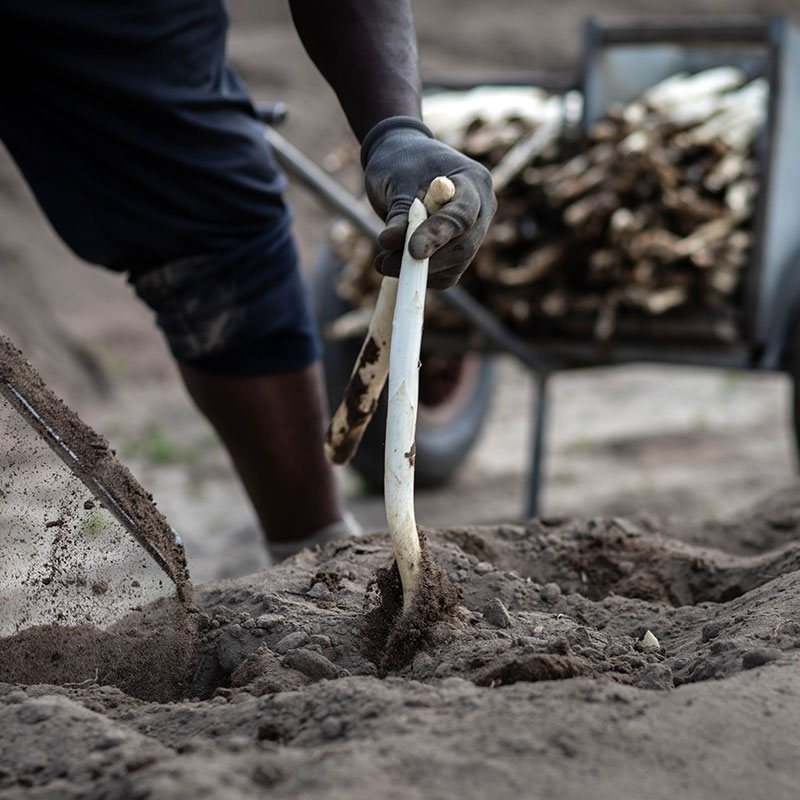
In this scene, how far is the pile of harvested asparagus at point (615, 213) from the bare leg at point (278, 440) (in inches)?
48.5

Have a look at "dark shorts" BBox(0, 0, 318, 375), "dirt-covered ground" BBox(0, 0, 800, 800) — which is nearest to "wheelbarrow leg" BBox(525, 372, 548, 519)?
"dirt-covered ground" BBox(0, 0, 800, 800)

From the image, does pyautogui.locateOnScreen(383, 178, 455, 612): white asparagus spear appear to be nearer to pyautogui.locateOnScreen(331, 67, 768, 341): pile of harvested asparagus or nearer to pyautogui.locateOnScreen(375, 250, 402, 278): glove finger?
pyautogui.locateOnScreen(375, 250, 402, 278): glove finger

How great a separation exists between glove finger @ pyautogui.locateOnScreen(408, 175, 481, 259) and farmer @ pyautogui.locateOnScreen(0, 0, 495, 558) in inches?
0.8

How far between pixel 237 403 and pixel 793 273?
183 centimetres

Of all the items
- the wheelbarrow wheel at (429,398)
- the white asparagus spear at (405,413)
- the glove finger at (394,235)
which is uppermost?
the glove finger at (394,235)

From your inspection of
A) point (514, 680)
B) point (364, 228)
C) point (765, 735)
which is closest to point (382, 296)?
point (514, 680)

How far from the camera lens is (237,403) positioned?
2078mm

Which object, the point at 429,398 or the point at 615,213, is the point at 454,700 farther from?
the point at 429,398

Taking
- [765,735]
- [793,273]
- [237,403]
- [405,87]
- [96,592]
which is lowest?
[793,273]

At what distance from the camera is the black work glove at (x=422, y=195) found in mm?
1369

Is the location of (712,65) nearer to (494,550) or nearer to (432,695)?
(494,550)

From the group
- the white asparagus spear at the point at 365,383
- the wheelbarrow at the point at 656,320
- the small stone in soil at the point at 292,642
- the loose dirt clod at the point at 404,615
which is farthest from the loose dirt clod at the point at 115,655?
the wheelbarrow at the point at 656,320

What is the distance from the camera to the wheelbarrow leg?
331 centimetres

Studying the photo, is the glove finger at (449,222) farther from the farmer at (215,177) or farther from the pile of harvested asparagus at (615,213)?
the pile of harvested asparagus at (615,213)
